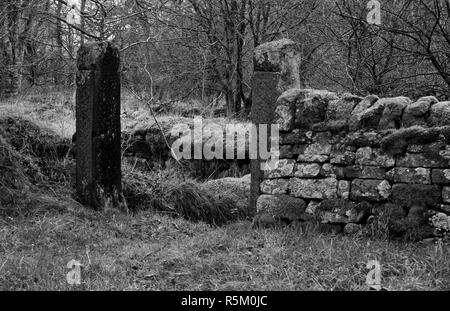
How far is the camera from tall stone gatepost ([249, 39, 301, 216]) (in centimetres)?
650

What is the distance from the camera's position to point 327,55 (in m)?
12.6

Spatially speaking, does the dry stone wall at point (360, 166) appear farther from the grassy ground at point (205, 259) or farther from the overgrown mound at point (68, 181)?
the overgrown mound at point (68, 181)

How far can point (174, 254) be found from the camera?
5.11 meters

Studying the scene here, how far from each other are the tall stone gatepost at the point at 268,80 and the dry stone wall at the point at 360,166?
0.83 feet

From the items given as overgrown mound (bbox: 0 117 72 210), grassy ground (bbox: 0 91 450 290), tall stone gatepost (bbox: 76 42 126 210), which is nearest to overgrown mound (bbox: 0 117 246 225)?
overgrown mound (bbox: 0 117 72 210)

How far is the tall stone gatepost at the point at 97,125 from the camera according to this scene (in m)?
6.94

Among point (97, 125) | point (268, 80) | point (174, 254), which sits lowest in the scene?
point (174, 254)

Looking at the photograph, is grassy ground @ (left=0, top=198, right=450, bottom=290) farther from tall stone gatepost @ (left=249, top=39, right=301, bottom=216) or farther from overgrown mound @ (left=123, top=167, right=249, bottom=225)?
overgrown mound @ (left=123, top=167, right=249, bottom=225)

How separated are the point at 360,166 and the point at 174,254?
6.67 feet

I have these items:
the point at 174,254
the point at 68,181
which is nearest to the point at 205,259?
the point at 174,254

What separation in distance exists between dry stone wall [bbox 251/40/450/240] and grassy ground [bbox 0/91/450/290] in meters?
0.26

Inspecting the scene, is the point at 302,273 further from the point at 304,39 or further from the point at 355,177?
the point at 304,39

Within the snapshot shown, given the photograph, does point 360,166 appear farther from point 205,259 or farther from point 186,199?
point 186,199
